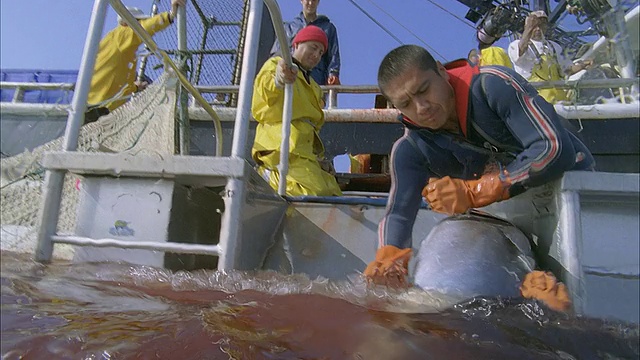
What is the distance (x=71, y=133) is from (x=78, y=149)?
0.28 m

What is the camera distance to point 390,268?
196cm

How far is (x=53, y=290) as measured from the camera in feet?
4.00

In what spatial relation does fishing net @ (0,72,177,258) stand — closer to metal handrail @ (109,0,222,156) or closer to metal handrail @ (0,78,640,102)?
metal handrail @ (109,0,222,156)

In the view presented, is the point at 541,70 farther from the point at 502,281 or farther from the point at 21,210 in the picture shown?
the point at 21,210

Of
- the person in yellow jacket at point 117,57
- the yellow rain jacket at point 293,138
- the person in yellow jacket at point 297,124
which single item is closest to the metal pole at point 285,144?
the person in yellow jacket at point 297,124

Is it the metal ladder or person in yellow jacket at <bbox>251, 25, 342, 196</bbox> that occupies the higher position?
person in yellow jacket at <bbox>251, 25, 342, 196</bbox>

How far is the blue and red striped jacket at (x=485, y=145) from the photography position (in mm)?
1801

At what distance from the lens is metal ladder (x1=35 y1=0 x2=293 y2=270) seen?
5.91ft

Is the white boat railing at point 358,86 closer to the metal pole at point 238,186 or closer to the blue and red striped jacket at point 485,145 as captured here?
the metal pole at point 238,186

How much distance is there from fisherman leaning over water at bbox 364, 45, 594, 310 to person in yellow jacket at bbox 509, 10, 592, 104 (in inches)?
126

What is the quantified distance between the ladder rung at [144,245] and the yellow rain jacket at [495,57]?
12.9 ft

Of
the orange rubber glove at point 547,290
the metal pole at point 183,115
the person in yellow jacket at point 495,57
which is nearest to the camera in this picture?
the orange rubber glove at point 547,290

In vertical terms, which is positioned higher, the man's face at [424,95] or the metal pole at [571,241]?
the man's face at [424,95]

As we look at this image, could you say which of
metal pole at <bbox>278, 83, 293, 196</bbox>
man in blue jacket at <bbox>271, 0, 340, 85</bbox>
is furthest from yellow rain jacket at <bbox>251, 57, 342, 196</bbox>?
man in blue jacket at <bbox>271, 0, 340, 85</bbox>
